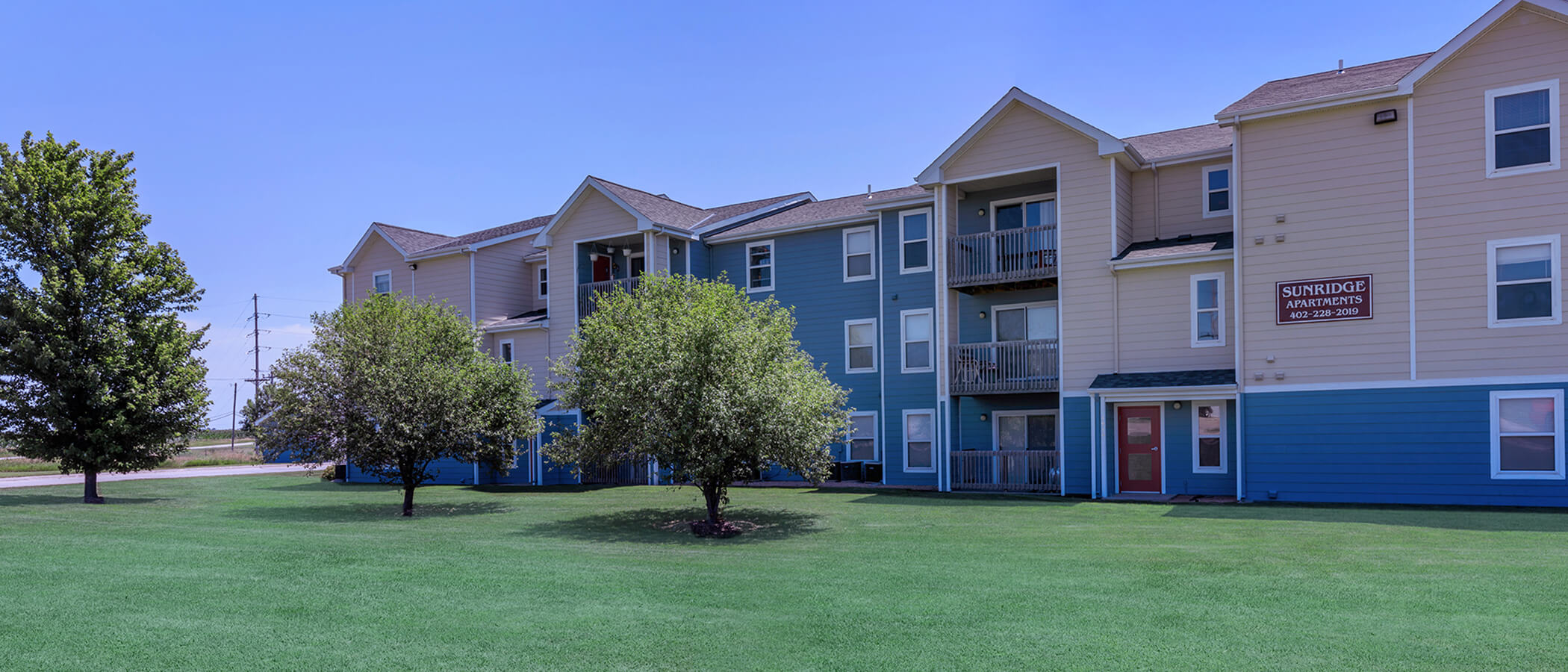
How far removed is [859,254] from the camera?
27688mm

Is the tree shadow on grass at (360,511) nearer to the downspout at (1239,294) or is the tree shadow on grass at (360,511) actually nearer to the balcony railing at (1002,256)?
the balcony railing at (1002,256)

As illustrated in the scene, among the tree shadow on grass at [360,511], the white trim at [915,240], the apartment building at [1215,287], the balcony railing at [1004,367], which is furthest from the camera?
the white trim at [915,240]

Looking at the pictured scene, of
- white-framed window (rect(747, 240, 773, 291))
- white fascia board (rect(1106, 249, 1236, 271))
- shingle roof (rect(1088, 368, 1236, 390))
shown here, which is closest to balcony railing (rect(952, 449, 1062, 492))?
shingle roof (rect(1088, 368, 1236, 390))

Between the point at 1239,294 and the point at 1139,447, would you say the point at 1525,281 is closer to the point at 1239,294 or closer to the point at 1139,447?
the point at 1239,294

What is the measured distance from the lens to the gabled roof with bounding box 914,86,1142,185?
22.4 meters

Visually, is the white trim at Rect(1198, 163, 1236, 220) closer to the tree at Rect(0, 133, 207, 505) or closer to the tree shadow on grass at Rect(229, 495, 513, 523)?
the tree shadow on grass at Rect(229, 495, 513, 523)

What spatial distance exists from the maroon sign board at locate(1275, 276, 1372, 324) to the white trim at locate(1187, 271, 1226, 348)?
1444mm

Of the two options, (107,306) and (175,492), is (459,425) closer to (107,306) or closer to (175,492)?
(107,306)

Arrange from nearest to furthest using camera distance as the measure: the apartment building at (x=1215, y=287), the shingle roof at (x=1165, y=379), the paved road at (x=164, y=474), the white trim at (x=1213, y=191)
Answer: the apartment building at (x=1215, y=287), the shingle roof at (x=1165, y=379), the white trim at (x=1213, y=191), the paved road at (x=164, y=474)

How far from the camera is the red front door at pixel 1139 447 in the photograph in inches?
877

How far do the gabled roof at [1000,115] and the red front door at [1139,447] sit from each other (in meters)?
5.69

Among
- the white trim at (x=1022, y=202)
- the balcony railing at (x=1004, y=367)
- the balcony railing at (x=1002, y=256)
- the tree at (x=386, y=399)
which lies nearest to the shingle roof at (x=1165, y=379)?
the balcony railing at (x=1004, y=367)

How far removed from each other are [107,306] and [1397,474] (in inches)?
1059

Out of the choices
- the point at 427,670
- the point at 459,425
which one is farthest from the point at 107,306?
the point at 427,670
